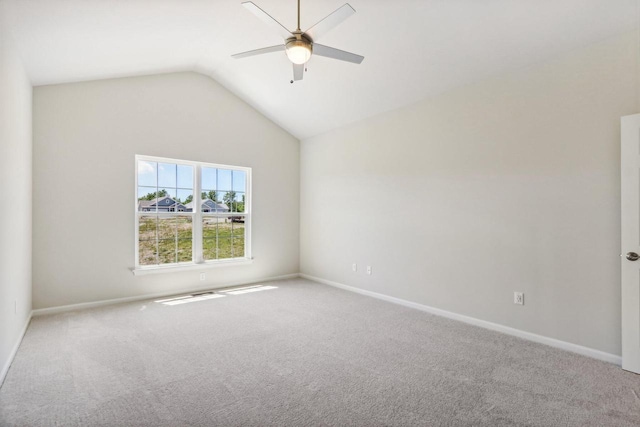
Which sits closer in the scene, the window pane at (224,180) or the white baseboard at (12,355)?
the white baseboard at (12,355)

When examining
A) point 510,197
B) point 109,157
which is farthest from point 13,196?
point 510,197

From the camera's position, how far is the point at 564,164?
2.91m

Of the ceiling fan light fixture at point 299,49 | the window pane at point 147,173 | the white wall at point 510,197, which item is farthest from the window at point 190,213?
the ceiling fan light fixture at point 299,49

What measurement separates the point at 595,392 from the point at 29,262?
17.6ft

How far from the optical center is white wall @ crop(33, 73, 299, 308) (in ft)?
12.6

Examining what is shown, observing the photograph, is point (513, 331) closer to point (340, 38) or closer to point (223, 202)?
point (340, 38)

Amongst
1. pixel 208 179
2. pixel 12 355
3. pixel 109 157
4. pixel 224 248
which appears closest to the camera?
pixel 12 355

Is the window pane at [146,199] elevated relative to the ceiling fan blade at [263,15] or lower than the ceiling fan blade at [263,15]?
lower

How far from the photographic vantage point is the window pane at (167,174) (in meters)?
4.71

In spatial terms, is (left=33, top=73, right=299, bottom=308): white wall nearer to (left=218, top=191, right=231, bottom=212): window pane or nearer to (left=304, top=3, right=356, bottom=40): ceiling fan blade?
(left=218, top=191, right=231, bottom=212): window pane

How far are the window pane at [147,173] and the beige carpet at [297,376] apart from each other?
1.85 m

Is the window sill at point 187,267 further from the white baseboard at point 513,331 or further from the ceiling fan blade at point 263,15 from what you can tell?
the ceiling fan blade at point 263,15

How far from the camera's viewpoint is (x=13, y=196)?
2.78 m

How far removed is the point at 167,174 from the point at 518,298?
4763mm
